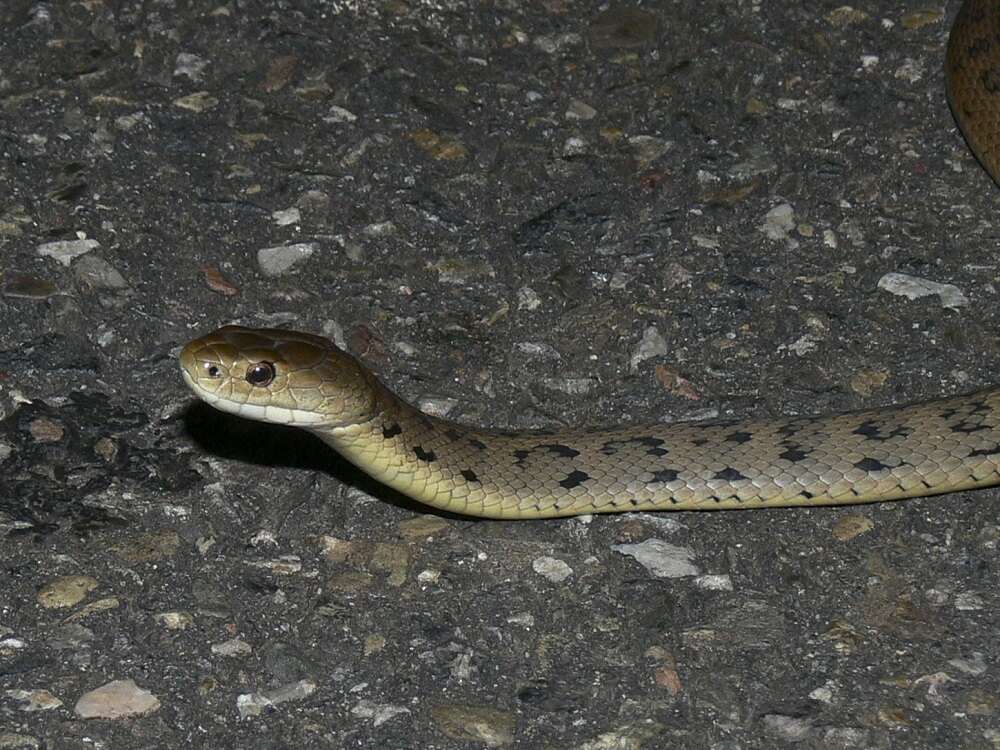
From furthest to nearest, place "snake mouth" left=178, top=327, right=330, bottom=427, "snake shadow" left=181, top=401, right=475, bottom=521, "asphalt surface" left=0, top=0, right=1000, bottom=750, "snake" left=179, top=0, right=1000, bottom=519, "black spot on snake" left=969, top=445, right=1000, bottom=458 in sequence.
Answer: "snake shadow" left=181, top=401, right=475, bottom=521
"black spot on snake" left=969, top=445, right=1000, bottom=458
"snake" left=179, top=0, right=1000, bottom=519
"snake mouth" left=178, top=327, right=330, bottom=427
"asphalt surface" left=0, top=0, right=1000, bottom=750

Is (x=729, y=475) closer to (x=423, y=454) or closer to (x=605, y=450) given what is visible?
(x=605, y=450)

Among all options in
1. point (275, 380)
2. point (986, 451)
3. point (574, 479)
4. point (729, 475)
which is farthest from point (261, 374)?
point (986, 451)

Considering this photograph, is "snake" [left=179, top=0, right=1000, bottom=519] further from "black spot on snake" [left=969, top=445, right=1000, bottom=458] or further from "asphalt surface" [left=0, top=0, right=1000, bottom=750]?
"asphalt surface" [left=0, top=0, right=1000, bottom=750]

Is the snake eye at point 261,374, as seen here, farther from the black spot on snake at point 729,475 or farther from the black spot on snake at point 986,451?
the black spot on snake at point 986,451

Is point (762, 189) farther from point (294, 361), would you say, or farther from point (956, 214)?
point (294, 361)

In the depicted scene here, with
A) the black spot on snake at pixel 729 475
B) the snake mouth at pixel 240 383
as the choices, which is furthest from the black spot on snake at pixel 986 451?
the snake mouth at pixel 240 383

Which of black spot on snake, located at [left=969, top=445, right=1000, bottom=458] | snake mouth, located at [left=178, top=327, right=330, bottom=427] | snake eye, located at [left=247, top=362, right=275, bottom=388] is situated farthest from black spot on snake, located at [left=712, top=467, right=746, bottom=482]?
snake eye, located at [left=247, top=362, right=275, bottom=388]
